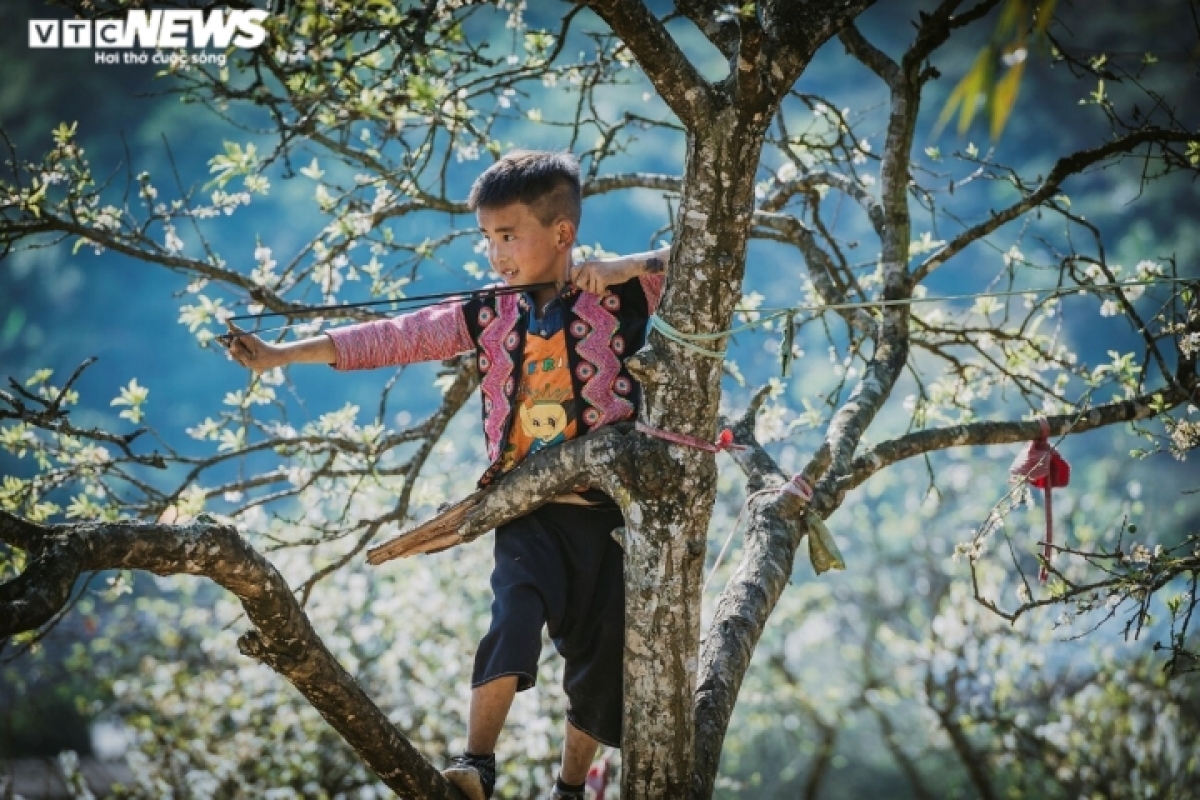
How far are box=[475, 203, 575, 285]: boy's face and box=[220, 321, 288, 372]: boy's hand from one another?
652mm

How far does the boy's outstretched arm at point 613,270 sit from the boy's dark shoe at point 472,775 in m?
1.16

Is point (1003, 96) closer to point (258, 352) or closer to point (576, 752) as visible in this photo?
point (258, 352)

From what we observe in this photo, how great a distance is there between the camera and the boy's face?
3086 millimetres

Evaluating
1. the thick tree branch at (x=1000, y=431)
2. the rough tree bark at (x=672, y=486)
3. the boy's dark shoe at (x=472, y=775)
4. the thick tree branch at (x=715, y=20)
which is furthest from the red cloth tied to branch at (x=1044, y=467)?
the boy's dark shoe at (x=472, y=775)

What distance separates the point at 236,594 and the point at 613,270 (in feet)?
3.90

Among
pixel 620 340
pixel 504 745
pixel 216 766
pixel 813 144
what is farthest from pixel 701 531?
pixel 216 766

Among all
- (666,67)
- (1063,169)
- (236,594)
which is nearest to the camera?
(236,594)

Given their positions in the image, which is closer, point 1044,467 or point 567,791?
point 567,791

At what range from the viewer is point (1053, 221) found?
16703 mm

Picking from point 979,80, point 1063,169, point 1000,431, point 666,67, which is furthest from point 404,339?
point 979,80

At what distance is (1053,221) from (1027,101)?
3091 mm

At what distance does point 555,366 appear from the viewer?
306cm

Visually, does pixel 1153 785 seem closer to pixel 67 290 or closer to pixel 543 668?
pixel 543 668

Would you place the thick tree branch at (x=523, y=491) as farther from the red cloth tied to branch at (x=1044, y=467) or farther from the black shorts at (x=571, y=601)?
the red cloth tied to branch at (x=1044, y=467)
